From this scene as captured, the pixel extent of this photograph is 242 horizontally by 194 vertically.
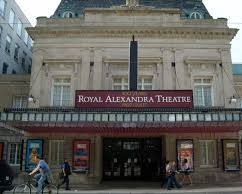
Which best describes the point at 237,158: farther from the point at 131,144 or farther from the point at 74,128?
the point at 74,128

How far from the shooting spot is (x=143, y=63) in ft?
91.5

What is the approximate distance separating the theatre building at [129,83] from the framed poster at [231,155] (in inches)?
2.7

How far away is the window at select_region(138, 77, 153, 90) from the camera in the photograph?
91.0 ft

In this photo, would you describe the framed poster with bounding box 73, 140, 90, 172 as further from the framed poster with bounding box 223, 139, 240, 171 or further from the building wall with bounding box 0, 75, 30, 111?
the framed poster with bounding box 223, 139, 240, 171

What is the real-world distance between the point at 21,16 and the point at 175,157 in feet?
85.3

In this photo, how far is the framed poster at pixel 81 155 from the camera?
24.8 meters

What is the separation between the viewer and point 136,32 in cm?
2817

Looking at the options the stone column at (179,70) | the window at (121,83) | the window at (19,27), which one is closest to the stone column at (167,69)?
the stone column at (179,70)

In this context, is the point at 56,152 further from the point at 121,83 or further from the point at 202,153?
the point at 202,153

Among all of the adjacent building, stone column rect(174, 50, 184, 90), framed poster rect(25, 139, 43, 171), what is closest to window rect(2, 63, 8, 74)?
the adjacent building

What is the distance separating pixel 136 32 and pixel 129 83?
199 inches

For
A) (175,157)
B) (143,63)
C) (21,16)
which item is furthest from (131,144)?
(21,16)

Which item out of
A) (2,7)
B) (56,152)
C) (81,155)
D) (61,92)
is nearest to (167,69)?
(61,92)

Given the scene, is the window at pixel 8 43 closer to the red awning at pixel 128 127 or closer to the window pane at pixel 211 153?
the red awning at pixel 128 127
